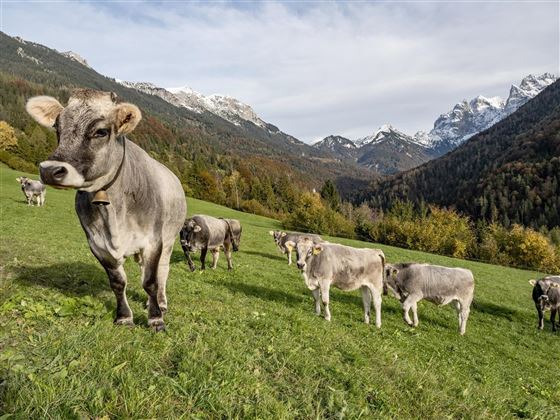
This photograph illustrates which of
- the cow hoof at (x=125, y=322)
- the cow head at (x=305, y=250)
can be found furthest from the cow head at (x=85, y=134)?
the cow head at (x=305, y=250)

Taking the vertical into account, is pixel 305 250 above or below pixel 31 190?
above

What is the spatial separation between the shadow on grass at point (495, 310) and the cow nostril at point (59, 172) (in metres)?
23.1

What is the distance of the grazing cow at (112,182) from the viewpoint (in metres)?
4.13

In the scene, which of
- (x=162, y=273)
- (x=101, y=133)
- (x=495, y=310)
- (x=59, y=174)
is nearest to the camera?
(x=59, y=174)

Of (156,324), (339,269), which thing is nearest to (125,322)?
(156,324)

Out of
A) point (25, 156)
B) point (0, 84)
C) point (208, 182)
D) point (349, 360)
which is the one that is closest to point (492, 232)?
point (208, 182)

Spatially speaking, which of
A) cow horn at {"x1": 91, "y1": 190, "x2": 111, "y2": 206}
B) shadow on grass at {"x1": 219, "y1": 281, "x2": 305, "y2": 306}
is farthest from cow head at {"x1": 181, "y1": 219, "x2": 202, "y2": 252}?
cow horn at {"x1": 91, "y1": 190, "x2": 111, "y2": 206}

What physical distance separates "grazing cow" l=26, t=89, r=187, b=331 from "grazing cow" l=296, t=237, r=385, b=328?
693cm

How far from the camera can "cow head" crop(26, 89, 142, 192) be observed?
396cm

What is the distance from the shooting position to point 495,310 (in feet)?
70.0

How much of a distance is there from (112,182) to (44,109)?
121cm

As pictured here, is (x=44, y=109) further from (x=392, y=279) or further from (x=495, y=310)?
(x=495, y=310)

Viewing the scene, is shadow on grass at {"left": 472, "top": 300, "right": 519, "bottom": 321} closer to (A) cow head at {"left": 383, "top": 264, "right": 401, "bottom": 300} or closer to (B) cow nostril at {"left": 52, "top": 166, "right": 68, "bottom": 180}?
(A) cow head at {"left": 383, "top": 264, "right": 401, "bottom": 300}

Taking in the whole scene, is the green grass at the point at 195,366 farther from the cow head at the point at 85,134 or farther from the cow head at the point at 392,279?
the cow head at the point at 392,279
